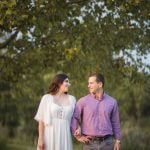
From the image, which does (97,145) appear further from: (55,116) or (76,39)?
(76,39)

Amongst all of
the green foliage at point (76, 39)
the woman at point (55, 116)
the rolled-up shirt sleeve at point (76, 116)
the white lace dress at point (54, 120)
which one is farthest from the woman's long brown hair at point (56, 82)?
the green foliage at point (76, 39)

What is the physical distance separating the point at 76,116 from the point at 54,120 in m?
0.37

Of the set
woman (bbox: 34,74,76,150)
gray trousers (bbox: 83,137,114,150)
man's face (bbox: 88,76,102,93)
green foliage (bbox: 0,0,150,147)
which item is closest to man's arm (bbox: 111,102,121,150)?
gray trousers (bbox: 83,137,114,150)

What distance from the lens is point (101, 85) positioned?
10.4 m

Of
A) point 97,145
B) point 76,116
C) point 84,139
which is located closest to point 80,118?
point 76,116

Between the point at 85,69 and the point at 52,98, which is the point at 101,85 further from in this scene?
the point at 85,69

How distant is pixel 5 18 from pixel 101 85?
5.80 meters

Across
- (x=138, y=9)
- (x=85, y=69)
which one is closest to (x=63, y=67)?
(x=85, y=69)

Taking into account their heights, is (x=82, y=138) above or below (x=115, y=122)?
below

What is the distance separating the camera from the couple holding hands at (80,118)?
406 inches

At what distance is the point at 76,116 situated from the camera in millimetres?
10445

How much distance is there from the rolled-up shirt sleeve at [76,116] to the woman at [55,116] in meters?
0.08

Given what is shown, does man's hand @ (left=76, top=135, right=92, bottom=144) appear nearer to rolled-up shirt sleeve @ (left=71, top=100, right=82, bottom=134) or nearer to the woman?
rolled-up shirt sleeve @ (left=71, top=100, right=82, bottom=134)

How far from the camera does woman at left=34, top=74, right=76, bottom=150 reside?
10547 millimetres
